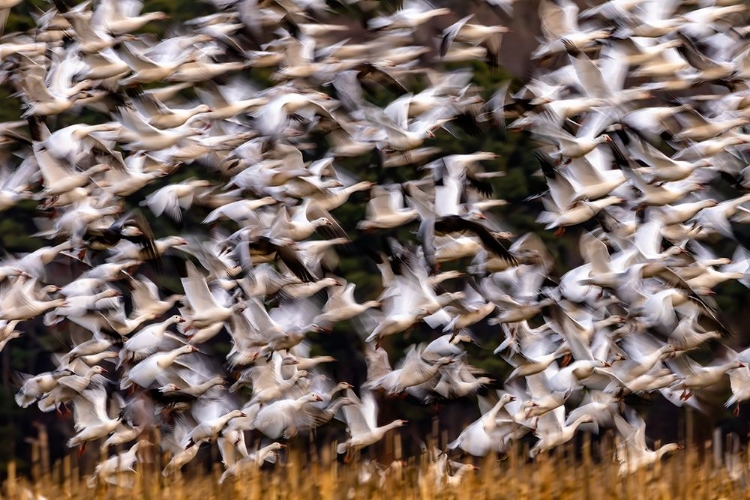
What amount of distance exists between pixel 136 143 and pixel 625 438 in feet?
16.6

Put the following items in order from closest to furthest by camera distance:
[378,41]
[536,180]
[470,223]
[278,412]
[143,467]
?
[143,467], [470,223], [278,412], [378,41], [536,180]

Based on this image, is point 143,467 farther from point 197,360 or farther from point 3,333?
point 197,360

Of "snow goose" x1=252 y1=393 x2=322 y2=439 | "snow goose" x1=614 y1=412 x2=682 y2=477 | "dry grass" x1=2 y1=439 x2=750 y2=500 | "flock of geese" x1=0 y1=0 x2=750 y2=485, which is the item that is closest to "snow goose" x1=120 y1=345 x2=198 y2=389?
"flock of geese" x1=0 y1=0 x2=750 y2=485

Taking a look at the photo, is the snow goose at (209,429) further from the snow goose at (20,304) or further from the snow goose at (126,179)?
the snow goose at (126,179)

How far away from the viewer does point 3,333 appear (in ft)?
42.5

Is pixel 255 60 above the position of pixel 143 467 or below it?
above

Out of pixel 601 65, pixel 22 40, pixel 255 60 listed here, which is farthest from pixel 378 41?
pixel 22 40

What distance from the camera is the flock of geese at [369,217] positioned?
1271 cm

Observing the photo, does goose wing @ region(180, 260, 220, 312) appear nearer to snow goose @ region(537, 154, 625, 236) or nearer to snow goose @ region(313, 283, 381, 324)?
snow goose @ region(313, 283, 381, 324)

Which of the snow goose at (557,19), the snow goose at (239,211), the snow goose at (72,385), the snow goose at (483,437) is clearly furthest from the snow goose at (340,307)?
the snow goose at (557,19)

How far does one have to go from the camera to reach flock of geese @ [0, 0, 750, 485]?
12711mm

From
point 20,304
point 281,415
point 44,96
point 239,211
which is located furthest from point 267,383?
point 44,96

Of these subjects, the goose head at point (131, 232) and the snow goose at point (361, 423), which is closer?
the goose head at point (131, 232)

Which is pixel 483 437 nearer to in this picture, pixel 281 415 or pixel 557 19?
pixel 281 415
